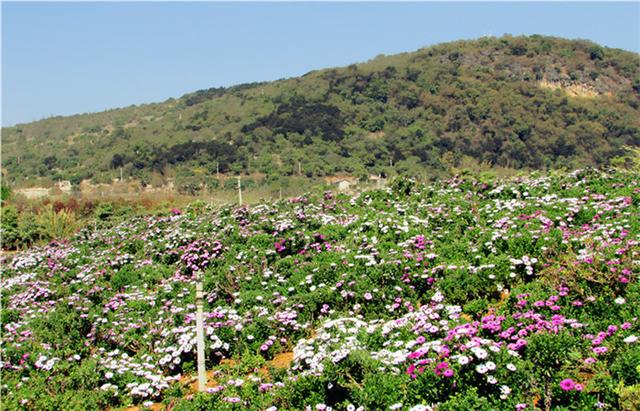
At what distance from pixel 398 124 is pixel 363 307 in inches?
1852

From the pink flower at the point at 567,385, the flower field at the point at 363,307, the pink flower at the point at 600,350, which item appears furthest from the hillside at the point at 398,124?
the pink flower at the point at 567,385

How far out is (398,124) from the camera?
53.2 m

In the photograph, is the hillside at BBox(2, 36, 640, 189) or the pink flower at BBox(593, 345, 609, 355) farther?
the hillside at BBox(2, 36, 640, 189)

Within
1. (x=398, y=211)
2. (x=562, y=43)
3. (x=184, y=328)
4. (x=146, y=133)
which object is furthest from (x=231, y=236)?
(x=562, y=43)

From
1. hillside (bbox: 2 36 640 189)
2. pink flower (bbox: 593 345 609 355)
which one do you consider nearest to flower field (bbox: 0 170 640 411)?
pink flower (bbox: 593 345 609 355)

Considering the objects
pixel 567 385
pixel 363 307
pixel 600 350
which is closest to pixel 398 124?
pixel 363 307

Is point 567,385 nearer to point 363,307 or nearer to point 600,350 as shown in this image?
point 600,350

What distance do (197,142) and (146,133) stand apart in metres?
11.2

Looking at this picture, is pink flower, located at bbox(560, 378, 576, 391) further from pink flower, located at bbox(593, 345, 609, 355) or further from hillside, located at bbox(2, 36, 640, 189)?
hillside, located at bbox(2, 36, 640, 189)

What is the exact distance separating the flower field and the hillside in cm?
2800

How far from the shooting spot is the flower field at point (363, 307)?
4816mm

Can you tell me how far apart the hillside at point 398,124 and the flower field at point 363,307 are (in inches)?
1102

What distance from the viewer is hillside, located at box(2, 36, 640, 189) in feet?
152

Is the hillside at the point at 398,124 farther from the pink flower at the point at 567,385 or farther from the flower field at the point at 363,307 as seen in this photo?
the pink flower at the point at 567,385
